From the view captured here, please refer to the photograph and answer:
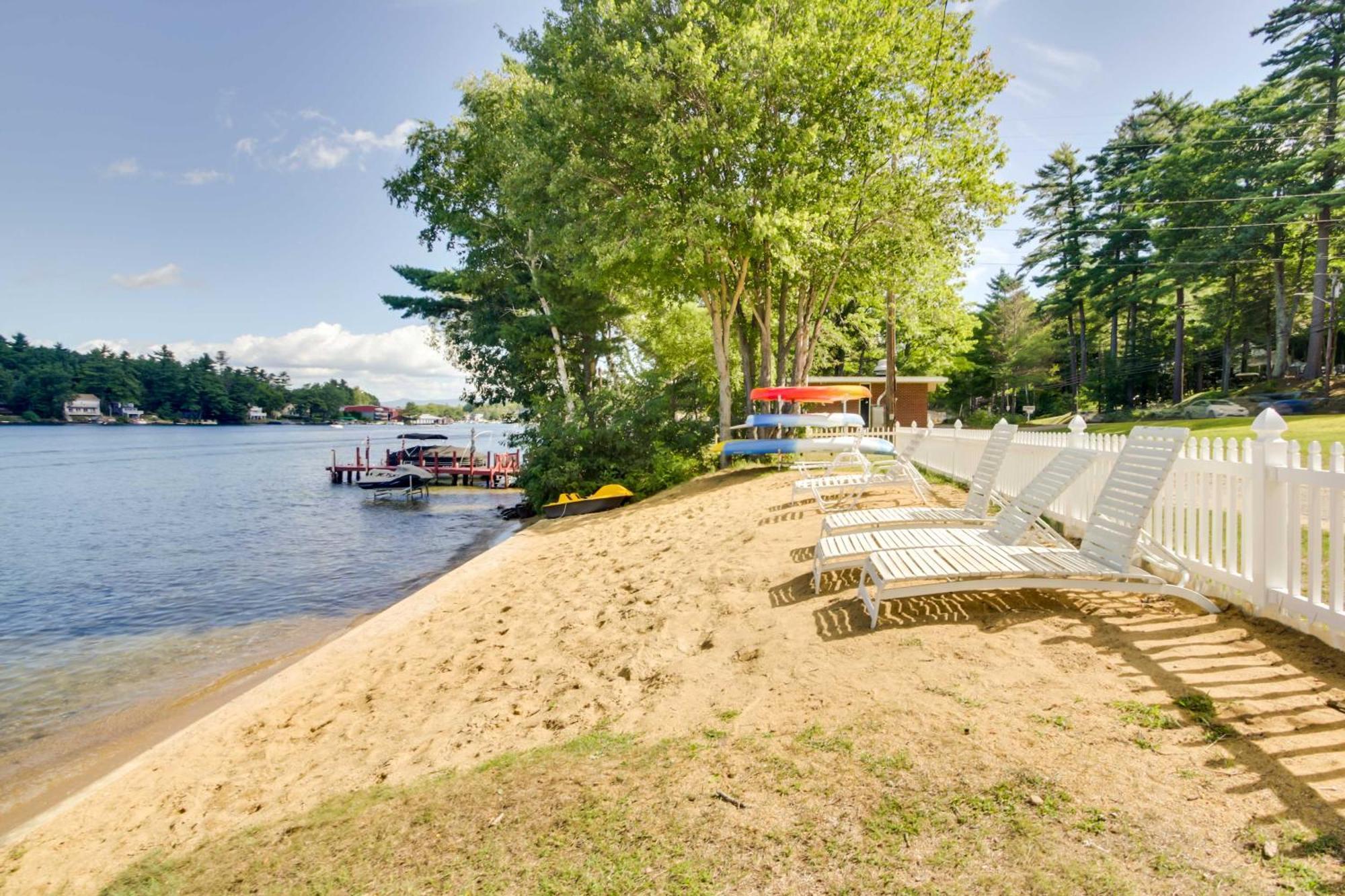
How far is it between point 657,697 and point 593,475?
15.2m

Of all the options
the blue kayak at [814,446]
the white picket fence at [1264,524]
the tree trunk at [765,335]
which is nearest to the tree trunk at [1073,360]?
the tree trunk at [765,335]

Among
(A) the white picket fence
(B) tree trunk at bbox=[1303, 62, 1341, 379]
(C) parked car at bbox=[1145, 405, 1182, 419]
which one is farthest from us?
(C) parked car at bbox=[1145, 405, 1182, 419]

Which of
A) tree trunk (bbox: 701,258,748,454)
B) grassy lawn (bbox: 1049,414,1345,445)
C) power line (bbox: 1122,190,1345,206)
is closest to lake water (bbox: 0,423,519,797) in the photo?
tree trunk (bbox: 701,258,748,454)

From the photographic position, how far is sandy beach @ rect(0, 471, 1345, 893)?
2666 millimetres

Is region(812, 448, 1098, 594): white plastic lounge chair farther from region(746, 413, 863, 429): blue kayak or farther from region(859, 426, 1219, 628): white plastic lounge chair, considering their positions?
region(746, 413, 863, 429): blue kayak

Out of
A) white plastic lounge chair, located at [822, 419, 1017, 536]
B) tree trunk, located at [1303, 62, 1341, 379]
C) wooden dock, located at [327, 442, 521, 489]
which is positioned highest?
tree trunk, located at [1303, 62, 1341, 379]

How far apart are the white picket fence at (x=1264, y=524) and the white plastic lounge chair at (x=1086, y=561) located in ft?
0.87

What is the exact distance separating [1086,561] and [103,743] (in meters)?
8.74

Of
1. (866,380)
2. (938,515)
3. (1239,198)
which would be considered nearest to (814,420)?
(938,515)

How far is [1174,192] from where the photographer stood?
35344mm

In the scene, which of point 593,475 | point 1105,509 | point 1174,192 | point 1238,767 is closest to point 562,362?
point 593,475

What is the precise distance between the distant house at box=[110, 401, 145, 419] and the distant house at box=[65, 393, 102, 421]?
70.6 inches

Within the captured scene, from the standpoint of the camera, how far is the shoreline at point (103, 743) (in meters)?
5.36

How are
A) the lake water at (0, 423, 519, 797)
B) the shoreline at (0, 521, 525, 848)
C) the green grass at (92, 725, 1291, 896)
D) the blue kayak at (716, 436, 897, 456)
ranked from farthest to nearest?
the blue kayak at (716, 436, 897, 456)
the lake water at (0, 423, 519, 797)
the shoreline at (0, 521, 525, 848)
the green grass at (92, 725, 1291, 896)
